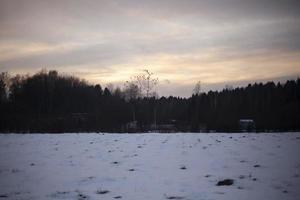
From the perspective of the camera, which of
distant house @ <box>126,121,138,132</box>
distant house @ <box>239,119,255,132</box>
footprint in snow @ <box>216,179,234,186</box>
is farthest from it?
distant house @ <box>126,121,138,132</box>

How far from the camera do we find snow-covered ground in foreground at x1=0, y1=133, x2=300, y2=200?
958 centimetres

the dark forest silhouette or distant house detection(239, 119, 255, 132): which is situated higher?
the dark forest silhouette

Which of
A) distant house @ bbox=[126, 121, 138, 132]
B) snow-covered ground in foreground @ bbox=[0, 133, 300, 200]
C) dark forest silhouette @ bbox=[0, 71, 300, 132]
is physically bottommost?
snow-covered ground in foreground @ bbox=[0, 133, 300, 200]

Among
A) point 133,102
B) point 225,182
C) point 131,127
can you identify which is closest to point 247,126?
point 131,127

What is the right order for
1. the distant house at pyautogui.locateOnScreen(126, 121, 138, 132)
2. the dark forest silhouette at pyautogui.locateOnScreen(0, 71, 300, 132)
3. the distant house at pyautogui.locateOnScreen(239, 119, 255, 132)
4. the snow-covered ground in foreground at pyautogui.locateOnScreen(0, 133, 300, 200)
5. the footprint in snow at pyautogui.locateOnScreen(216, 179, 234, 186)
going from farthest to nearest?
the dark forest silhouette at pyautogui.locateOnScreen(0, 71, 300, 132) < the distant house at pyautogui.locateOnScreen(126, 121, 138, 132) < the distant house at pyautogui.locateOnScreen(239, 119, 255, 132) < the footprint in snow at pyautogui.locateOnScreen(216, 179, 234, 186) < the snow-covered ground in foreground at pyautogui.locateOnScreen(0, 133, 300, 200)

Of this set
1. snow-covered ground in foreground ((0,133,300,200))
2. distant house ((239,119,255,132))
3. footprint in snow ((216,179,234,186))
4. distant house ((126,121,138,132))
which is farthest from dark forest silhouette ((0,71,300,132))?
footprint in snow ((216,179,234,186))

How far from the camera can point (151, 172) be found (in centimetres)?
1282

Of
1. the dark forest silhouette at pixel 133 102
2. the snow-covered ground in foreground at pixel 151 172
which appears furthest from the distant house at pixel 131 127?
the snow-covered ground in foreground at pixel 151 172

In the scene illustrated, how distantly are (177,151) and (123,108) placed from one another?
5647 cm

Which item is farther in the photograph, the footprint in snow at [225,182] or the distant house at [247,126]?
the distant house at [247,126]

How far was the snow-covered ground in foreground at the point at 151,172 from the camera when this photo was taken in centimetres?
958

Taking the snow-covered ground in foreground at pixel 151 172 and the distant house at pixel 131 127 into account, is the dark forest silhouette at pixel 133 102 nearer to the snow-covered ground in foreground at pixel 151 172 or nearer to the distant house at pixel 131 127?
the distant house at pixel 131 127

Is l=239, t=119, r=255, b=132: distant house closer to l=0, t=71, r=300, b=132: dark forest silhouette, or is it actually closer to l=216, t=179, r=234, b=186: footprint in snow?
l=0, t=71, r=300, b=132: dark forest silhouette

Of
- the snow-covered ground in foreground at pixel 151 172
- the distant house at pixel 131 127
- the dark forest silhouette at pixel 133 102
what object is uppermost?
the dark forest silhouette at pixel 133 102
